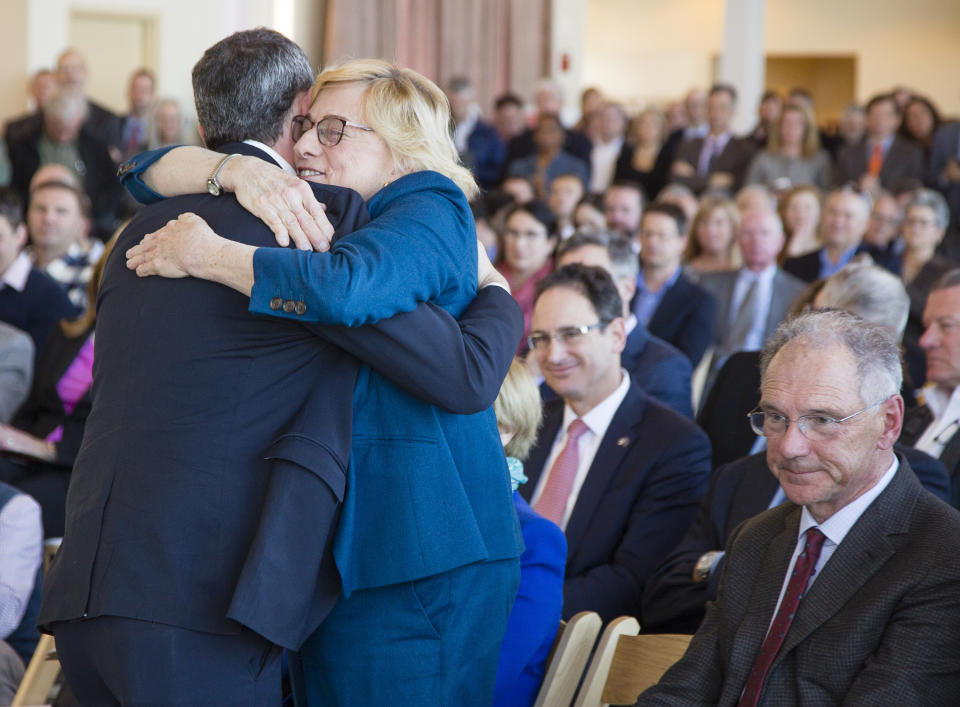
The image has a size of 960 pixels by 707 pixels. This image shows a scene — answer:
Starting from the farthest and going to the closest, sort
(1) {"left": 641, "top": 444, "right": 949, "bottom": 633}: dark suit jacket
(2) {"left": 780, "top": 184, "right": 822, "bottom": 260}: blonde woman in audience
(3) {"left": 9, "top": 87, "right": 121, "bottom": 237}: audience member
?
(3) {"left": 9, "top": 87, "right": 121, "bottom": 237}: audience member, (2) {"left": 780, "top": 184, "right": 822, "bottom": 260}: blonde woman in audience, (1) {"left": 641, "top": 444, "right": 949, "bottom": 633}: dark suit jacket

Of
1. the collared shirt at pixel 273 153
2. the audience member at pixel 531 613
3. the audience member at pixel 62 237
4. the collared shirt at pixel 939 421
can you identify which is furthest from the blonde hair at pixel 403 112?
the audience member at pixel 62 237

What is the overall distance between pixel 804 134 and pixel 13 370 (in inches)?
230

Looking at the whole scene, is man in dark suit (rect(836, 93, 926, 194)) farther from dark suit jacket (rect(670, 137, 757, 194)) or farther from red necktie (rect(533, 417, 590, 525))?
red necktie (rect(533, 417, 590, 525))

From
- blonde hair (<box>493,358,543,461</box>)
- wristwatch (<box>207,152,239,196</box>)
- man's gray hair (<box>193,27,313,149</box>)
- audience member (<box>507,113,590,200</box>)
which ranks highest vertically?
audience member (<box>507,113,590,200</box>)

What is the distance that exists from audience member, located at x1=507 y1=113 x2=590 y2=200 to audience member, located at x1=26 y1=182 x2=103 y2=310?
362 cm

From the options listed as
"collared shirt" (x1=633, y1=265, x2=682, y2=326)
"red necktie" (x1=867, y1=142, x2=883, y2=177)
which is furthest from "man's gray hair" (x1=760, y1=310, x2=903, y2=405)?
"red necktie" (x1=867, y1=142, x2=883, y2=177)

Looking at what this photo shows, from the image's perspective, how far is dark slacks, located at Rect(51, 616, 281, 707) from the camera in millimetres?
1508

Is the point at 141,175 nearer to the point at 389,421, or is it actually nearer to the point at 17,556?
the point at 389,421

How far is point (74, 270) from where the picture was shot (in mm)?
5988

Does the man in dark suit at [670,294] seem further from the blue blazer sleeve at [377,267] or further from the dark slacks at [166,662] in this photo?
the dark slacks at [166,662]

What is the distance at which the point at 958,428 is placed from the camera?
3.06m

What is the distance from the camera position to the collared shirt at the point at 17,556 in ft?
8.98

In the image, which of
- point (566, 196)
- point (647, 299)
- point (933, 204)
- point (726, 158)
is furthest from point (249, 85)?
point (726, 158)

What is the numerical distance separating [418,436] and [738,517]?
55.8 inches
